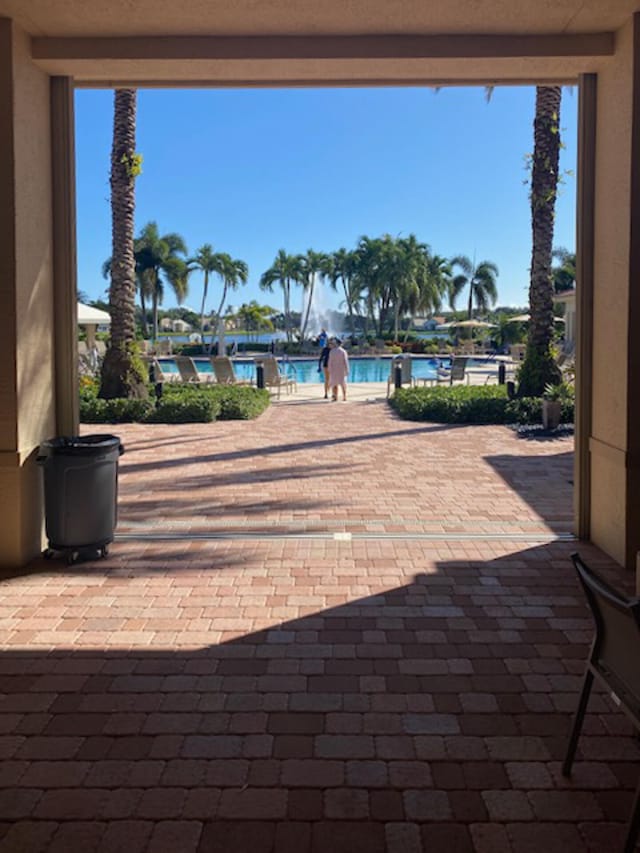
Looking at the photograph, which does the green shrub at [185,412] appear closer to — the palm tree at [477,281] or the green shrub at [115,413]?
the green shrub at [115,413]

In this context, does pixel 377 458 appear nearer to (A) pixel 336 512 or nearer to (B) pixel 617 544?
(A) pixel 336 512

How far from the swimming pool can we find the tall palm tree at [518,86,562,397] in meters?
13.6

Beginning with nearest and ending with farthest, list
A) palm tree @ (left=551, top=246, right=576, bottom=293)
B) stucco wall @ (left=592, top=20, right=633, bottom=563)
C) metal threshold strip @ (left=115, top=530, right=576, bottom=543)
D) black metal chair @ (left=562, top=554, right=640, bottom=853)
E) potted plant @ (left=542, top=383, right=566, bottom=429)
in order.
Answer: black metal chair @ (left=562, top=554, right=640, bottom=853)
stucco wall @ (left=592, top=20, right=633, bottom=563)
metal threshold strip @ (left=115, top=530, right=576, bottom=543)
potted plant @ (left=542, top=383, right=566, bottom=429)
palm tree @ (left=551, top=246, right=576, bottom=293)

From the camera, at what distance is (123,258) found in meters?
15.7

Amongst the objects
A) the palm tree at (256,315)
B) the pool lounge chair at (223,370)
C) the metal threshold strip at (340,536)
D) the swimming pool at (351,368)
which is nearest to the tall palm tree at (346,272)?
the palm tree at (256,315)

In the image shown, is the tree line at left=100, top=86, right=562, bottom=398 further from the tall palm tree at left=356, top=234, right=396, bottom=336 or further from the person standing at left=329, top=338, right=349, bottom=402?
the person standing at left=329, top=338, right=349, bottom=402

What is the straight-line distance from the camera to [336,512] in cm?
720

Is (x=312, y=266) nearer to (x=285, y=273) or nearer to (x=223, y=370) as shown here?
(x=285, y=273)

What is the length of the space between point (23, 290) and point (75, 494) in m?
1.48

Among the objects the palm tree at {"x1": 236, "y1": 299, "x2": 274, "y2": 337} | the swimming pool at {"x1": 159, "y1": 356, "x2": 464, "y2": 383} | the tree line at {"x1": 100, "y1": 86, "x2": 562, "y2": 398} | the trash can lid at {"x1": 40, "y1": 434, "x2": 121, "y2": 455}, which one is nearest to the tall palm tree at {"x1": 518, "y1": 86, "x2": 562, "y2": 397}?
the tree line at {"x1": 100, "y1": 86, "x2": 562, "y2": 398}

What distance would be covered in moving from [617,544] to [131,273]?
1268 cm

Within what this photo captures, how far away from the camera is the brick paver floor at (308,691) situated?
2572 mm

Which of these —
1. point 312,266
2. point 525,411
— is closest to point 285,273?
point 312,266

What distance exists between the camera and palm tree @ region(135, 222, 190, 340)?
55625 millimetres
